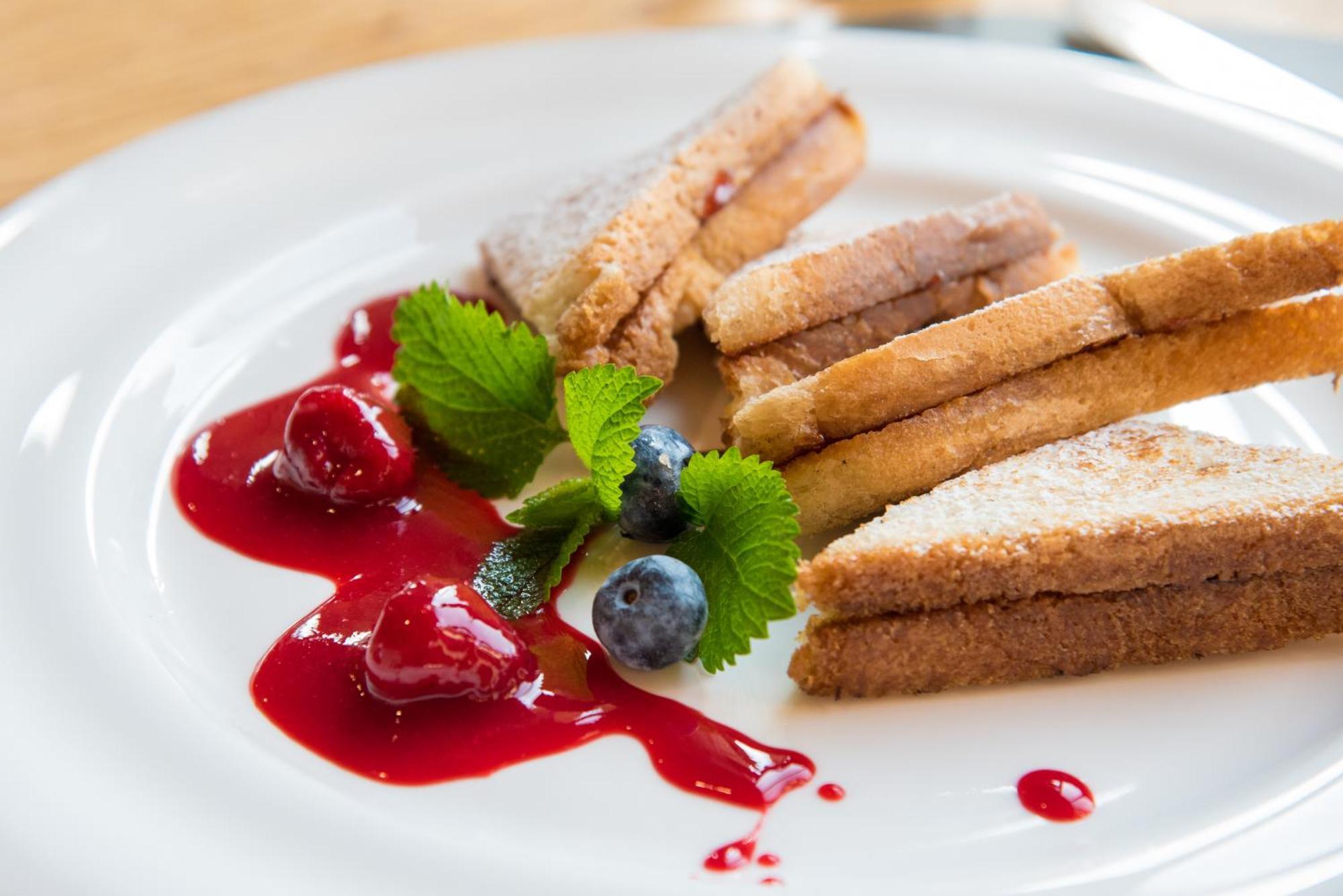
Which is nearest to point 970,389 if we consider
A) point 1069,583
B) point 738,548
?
point 1069,583

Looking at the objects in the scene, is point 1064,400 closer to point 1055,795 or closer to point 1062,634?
point 1062,634

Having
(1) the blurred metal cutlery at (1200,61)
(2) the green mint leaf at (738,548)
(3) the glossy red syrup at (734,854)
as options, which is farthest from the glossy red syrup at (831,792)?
(1) the blurred metal cutlery at (1200,61)

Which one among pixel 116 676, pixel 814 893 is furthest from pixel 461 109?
pixel 814 893

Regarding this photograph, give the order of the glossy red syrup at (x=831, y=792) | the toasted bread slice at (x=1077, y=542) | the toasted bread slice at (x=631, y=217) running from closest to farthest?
1. the glossy red syrup at (x=831, y=792)
2. the toasted bread slice at (x=1077, y=542)
3. the toasted bread slice at (x=631, y=217)

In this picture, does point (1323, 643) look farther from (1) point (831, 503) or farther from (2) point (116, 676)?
(2) point (116, 676)

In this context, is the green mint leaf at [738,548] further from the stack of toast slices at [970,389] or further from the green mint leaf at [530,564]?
the green mint leaf at [530,564]

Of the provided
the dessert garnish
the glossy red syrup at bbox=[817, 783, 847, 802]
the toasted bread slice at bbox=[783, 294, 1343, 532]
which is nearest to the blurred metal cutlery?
the toasted bread slice at bbox=[783, 294, 1343, 532]

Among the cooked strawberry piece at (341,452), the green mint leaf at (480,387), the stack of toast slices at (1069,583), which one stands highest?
the green mint leaf at (480,387)

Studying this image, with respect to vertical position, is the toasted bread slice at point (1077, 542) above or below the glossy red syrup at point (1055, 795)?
above
